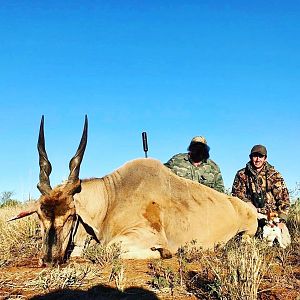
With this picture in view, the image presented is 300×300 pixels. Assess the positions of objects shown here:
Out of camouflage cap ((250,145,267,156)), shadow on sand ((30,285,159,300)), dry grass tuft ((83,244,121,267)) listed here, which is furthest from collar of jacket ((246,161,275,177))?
shadow on sand ((30,285,159,300))

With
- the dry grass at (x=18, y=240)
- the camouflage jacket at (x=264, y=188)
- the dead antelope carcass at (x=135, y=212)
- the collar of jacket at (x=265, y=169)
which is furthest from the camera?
the collar of jacket at (x=265, y=169)

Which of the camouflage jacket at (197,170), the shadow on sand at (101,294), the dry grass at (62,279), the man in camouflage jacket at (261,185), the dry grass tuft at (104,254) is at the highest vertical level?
the camouflage jacket at (197,170)

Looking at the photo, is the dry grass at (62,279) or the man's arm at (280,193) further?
the man's arm at (280,193)

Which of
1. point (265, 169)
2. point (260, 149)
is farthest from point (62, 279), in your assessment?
point (265, 169)

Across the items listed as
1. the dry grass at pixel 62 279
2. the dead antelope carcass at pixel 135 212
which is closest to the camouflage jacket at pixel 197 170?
the dead antelope carcass at pixel 135 212

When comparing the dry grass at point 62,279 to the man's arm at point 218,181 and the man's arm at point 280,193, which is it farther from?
the man's arm at point 218,181

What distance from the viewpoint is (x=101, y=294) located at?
156 inches

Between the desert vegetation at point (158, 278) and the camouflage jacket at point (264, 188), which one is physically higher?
the camouflage jacket at point (264, 188)

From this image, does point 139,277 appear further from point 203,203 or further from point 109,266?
point 203,203

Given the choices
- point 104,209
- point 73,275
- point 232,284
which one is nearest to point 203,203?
point 104,209

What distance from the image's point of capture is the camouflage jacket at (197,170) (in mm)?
9109

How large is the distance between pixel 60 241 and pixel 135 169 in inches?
68.5

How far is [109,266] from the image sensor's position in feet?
16.9

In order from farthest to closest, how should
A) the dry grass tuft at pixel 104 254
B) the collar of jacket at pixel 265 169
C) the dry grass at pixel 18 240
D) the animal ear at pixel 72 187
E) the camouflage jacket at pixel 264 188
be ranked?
the collar of jacket at pixel 265 169, the camouflage jacket at pixel 264 188, the dry grass at pixel 18 240, the animal ear at pixel 72 187, the dry grass tuft at pixel 104 254
